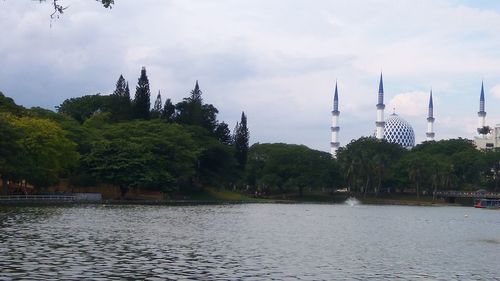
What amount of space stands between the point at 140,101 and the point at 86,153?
103 feet

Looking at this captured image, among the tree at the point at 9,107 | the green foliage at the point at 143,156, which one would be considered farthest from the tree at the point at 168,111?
the tree at the point at 9,107

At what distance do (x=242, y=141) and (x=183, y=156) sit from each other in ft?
114

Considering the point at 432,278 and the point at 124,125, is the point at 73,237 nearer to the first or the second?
the point at 432,278

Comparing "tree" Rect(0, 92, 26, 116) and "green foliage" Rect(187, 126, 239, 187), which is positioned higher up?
"tree" Rect(0, 92, 26, 116)

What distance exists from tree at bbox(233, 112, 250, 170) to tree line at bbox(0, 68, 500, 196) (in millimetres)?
207

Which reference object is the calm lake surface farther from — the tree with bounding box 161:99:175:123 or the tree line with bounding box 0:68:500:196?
the tree with bounding box 161:99:175:123

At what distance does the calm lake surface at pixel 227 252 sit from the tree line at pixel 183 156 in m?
30.1

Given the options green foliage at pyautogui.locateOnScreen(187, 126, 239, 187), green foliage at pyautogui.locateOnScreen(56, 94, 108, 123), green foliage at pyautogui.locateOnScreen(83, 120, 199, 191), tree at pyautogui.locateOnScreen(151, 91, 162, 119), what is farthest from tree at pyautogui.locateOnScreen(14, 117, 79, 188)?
green foliage at pyautogui.locateOnScreen(56, 94, 108, 123)

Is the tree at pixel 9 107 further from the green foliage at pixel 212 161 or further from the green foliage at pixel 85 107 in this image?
the green foliage at pixel 85 107

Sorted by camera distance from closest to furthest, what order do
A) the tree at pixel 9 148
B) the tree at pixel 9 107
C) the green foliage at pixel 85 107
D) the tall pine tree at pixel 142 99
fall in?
the tree at pixel 9 148 < the tree at pixel 9 107 < the tall pine tree at pixel 142 99 < the green foliage at pixel 85 107

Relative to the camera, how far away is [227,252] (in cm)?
3397

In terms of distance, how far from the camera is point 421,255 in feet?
119

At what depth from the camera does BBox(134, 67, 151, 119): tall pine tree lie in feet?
415

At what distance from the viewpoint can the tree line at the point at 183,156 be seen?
82438 millimetres
